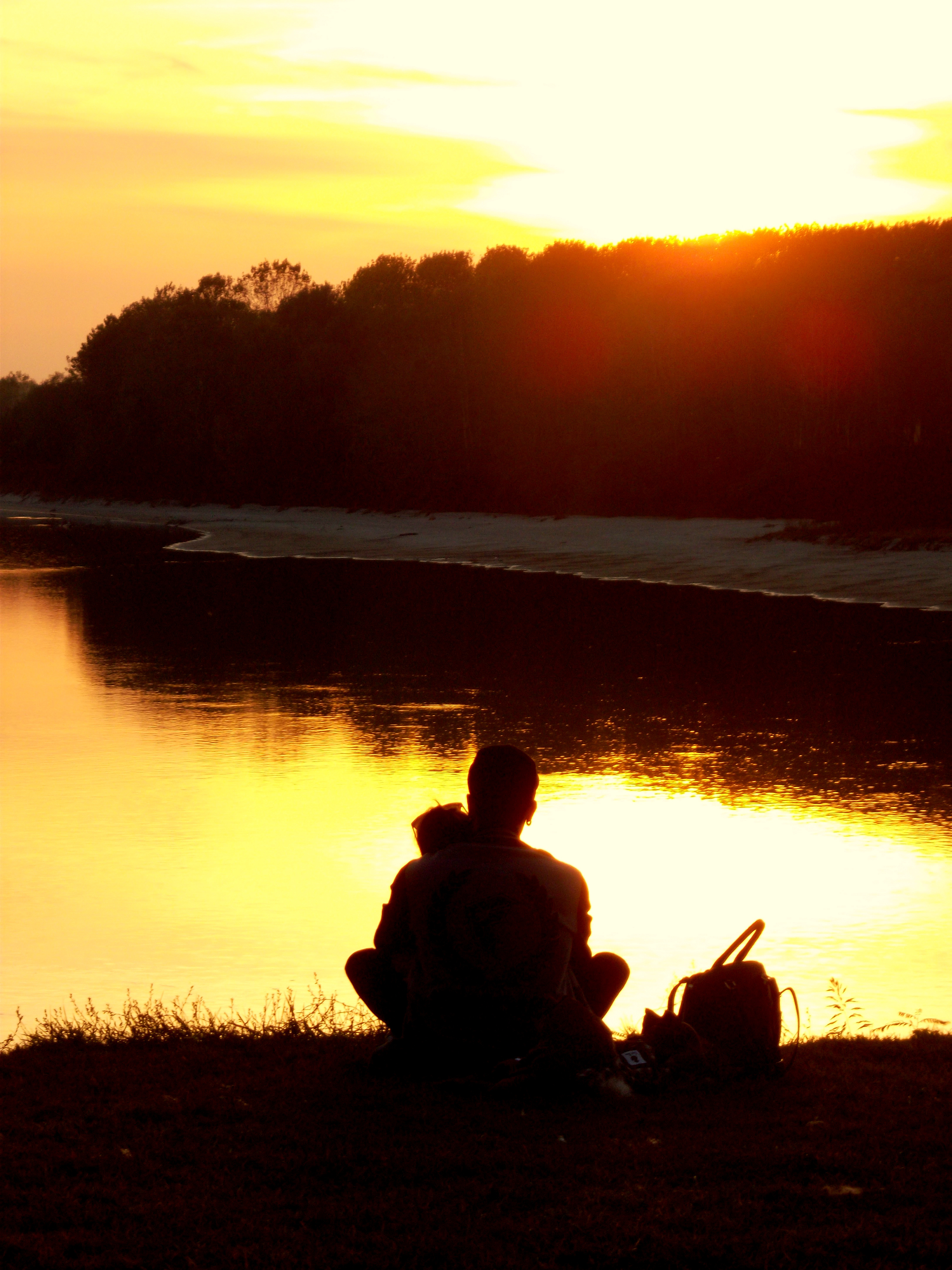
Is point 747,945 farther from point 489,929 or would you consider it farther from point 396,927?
point 396,927

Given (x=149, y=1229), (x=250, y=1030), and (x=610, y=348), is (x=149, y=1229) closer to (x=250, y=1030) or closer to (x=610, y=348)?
(x=250, y=1030)

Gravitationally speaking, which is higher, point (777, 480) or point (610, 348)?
point (610, 348)

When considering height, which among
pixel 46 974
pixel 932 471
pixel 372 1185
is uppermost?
pixel 932 471

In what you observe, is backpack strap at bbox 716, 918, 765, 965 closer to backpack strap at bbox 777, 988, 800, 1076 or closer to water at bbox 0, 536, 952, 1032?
Answer: backpack strap at bbox 777, 988, 800, 1076

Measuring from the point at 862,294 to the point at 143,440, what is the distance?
177ft

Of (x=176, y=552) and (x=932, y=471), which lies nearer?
(x=932, y=471)

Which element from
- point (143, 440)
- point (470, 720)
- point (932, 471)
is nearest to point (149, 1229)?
point (470, 720)

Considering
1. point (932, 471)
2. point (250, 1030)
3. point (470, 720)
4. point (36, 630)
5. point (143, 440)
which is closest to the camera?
point (250, 1030)

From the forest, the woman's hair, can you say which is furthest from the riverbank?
the forest

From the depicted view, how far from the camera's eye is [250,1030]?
6207 millimetres

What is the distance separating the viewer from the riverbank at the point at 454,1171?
3.94 meters

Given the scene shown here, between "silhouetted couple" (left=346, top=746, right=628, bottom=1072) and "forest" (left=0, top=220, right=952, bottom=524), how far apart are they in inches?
1374

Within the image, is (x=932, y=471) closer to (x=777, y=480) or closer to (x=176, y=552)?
(x=777, y=480)

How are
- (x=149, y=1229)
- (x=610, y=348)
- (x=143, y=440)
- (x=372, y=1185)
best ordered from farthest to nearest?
(x=143, y=440) < (x=610, y=348) < (x=372, y=1185) < (x=149, y=1229)
